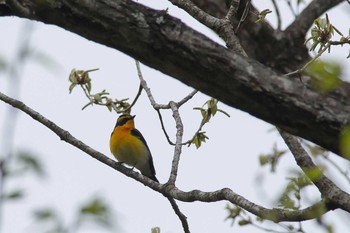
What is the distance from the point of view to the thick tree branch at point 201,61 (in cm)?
253

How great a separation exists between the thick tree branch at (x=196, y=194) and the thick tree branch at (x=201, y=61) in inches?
→ 28.8

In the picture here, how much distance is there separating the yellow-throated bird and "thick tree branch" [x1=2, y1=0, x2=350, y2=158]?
6328 mm

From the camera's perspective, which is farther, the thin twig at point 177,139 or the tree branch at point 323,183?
the thin twig at point 177,139

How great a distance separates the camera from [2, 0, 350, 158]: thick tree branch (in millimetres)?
2529

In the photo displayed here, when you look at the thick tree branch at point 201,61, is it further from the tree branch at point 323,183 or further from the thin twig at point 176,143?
the thin twig at point 176,143

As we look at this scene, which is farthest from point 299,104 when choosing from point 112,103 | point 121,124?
point 121,124

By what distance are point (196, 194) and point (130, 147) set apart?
501 centimetres

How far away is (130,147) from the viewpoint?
8.98 m

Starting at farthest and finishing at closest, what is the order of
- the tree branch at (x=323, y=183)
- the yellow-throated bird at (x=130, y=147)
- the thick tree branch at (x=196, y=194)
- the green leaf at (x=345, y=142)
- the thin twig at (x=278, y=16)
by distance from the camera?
1. the yellow-throated bird at (x=130, y=147)
2. the thin twig at (x=278, y=16)
3. the thick tree branch at (x=196, y=194)
4. the tree branch at (x=323, y=183)
5. the green leaf at (x=345, y=142)

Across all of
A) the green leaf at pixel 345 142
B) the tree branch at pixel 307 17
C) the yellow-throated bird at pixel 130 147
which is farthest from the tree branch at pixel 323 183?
the yellow-throated bird at pixel 130 147

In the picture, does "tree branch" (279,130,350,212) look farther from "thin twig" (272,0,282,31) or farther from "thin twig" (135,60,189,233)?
"thin twig" (272,0,282,31)

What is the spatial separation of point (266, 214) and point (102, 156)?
1.66 metres

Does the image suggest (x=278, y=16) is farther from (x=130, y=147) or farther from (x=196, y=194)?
(x=196, y=194)

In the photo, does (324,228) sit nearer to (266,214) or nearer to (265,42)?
(266,214)
